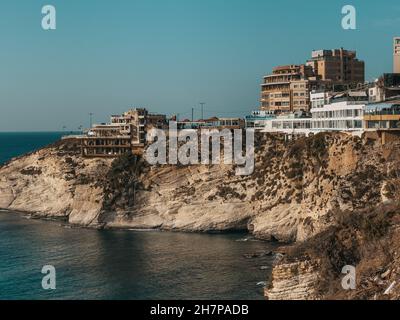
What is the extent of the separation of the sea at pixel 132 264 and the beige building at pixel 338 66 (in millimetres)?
45206

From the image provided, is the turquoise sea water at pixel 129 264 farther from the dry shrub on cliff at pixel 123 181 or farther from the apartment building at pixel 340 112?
the apartment building at pixel 340 112

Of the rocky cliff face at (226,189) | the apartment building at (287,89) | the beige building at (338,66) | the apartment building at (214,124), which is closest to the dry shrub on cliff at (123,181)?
the rocky cliff face at (226,189)

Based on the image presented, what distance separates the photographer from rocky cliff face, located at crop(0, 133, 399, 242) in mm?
63688

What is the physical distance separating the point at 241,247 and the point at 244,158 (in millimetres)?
20778

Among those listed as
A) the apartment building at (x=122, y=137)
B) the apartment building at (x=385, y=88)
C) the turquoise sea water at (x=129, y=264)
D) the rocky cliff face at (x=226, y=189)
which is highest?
the apartment building at (x=385, y=88)

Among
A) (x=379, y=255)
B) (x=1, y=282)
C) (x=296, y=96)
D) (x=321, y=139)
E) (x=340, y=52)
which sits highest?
(x=340, y=52)

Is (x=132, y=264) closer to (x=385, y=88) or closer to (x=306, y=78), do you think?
(x=385, y=88)

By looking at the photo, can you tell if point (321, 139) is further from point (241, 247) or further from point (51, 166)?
point (51, 166)

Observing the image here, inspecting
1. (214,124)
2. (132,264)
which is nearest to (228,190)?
(214,124)

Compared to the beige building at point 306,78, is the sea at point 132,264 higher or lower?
lower

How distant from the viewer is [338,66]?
109 metres

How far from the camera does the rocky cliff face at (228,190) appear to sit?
209ft
